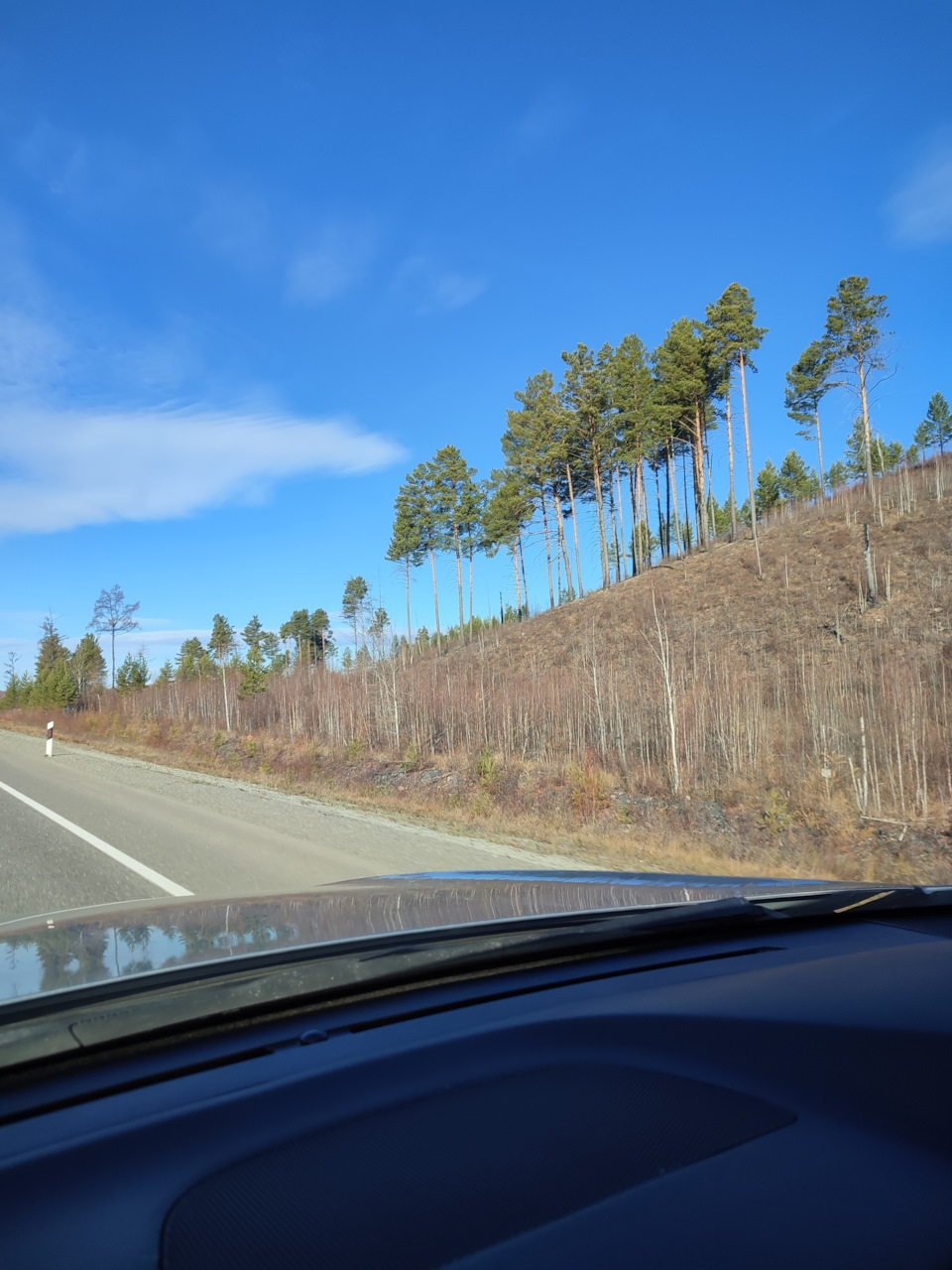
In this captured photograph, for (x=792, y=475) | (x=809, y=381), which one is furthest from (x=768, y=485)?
(x=809, y=381)

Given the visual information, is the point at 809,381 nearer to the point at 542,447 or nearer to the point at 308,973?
the point at 542,447

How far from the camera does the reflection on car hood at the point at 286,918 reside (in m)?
2.18

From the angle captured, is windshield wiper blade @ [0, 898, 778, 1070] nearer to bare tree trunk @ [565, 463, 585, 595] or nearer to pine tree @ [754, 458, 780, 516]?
bare tree trunk @ [565, 463, 585, 595]

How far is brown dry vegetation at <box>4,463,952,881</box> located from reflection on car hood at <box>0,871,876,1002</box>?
17.3 feet

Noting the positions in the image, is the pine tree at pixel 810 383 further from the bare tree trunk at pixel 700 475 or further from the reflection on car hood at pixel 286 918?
the reflection on car hood at pixel 286 918

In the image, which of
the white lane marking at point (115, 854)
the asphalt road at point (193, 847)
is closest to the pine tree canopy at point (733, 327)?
the asphalt road at point (193, 847)

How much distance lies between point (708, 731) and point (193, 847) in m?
7.82

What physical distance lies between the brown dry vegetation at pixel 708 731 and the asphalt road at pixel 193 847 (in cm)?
145

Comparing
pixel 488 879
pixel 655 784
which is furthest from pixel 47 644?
pixel 488 879

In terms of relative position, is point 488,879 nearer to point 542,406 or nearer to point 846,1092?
point 846,1092

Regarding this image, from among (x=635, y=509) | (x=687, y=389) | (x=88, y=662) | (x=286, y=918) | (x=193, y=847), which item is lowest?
(x=193, y=847)

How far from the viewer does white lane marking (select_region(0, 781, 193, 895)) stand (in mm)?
7121

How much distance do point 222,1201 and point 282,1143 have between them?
0.17 metres

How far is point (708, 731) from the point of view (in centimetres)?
1278
